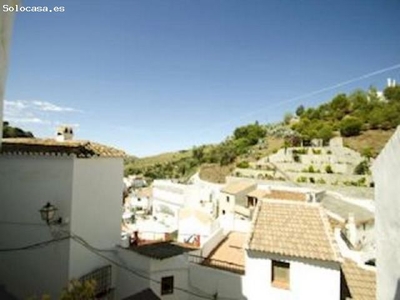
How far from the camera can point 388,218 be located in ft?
16.5

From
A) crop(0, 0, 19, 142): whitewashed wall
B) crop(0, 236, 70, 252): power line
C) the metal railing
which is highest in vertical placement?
crop(0, 0, 19, 142): whitewashed wall

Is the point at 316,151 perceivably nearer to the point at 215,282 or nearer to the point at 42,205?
the point at 215,282

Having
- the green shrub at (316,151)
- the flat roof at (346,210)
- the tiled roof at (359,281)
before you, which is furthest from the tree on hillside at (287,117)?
the tiled roof at (359,281)

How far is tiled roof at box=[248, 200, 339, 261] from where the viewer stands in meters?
11.9

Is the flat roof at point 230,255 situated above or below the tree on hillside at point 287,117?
below

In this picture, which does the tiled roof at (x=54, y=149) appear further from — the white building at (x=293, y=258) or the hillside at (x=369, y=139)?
the hillside at (x=369, y=139)

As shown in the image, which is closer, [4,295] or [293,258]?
[4,295]

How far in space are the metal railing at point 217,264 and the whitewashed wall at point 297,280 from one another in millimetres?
1383

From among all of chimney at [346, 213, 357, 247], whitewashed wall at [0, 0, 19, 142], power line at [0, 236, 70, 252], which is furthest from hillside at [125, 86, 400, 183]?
whitewashed wall at [0, 0, 19, 142]

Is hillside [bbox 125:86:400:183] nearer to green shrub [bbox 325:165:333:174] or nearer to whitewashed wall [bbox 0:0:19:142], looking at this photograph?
green shrub [bbox 325:165:333:174]

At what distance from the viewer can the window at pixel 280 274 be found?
40.0 ft

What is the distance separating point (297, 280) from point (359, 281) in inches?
131

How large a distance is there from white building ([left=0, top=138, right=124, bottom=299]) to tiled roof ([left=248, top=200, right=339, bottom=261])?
5.63 m

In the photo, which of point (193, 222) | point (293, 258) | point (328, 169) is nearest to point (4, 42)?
point (293, 258)
